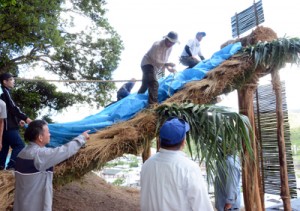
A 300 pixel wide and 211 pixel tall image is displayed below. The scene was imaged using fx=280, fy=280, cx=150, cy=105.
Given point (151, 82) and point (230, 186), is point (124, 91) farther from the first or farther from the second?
point (230, 186)

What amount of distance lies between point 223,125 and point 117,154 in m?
1.20

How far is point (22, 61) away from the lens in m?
6.88

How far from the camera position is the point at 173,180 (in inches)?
61.7

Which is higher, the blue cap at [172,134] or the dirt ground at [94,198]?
the blue cap at [172,134]

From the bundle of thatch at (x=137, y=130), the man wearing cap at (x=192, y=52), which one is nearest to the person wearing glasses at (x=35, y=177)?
the bundle of thatch at (x=137, y=130)

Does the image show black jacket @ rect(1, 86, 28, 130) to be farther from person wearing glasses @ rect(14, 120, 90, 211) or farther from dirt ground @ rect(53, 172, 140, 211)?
dirt ground @ rect(53, 172, 140, 211)

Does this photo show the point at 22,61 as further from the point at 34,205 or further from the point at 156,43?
the point at 34,205

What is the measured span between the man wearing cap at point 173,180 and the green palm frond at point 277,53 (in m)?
2.52

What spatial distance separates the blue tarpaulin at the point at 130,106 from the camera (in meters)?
3.48

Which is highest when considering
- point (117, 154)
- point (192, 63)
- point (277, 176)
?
point (192, 63)

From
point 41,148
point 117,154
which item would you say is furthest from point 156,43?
point 41,148

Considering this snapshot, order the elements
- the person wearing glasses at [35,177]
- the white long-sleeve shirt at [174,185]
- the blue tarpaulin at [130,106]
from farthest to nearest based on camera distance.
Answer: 1. the blue tarpaulin at [130,106]
2. the person wearing glasses at [35,177]
3. the white long-sleeve shirt at [174,185]

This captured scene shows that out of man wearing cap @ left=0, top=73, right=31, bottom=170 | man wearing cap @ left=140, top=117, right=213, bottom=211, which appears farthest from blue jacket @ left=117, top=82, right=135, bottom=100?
man wearing cap @ left=140, top=117, right=213, bottom=211

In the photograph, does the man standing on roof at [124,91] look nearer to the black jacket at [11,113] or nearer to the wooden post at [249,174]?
the wooden post at [249,174]
